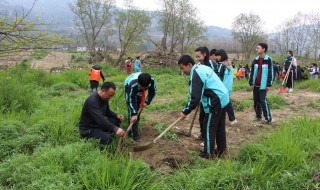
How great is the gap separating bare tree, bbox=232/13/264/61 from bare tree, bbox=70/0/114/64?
795 inches

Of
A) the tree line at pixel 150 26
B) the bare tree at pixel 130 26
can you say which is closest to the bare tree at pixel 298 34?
the tree line at pixel 150 26

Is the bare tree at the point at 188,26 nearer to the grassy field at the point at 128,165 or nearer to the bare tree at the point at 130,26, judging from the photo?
the bare tree at the point at 130,26

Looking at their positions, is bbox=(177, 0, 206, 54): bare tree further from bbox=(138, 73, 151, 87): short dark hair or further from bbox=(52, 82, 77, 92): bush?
bbox=(138, 73, 151, 87): short dark hair

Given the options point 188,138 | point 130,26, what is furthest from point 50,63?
point 188,138

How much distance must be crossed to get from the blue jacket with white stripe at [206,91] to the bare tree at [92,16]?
23.9m

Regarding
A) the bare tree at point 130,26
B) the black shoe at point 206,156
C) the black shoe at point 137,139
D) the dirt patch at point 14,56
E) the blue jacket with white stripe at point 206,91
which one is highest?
the bare tree at point 130,26

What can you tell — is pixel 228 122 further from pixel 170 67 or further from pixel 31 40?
pixel 170 67

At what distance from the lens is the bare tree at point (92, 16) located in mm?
24984

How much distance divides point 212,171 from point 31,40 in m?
3.04

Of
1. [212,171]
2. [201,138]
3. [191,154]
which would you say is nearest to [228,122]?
[201,138]

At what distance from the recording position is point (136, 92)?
4324 mm

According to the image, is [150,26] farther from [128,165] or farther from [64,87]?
[128,165]

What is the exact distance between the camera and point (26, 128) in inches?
166

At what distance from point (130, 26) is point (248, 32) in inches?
832
